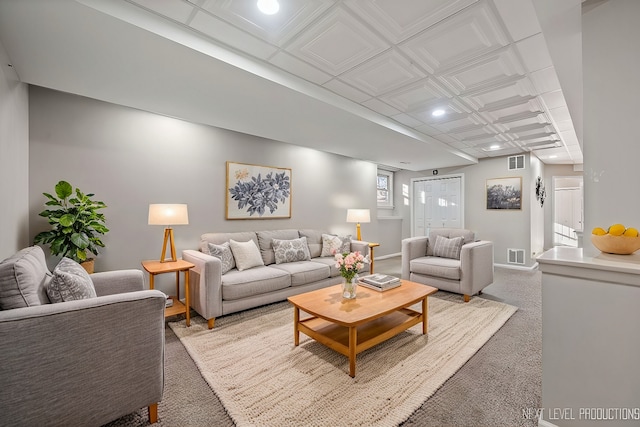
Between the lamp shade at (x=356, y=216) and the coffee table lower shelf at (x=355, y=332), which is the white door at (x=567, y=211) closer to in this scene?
the lamp shade at (x=356, y=216)

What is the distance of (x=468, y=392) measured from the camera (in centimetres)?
175

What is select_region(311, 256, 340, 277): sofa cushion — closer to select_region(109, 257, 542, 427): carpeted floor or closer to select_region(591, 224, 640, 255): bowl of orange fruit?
select_region(109, 257, 542, 427): carpeted floor

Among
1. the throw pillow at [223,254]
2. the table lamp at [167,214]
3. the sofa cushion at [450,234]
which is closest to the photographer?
the table lamp at [167,214]

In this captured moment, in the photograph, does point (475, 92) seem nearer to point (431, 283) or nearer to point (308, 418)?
point (431, 283)

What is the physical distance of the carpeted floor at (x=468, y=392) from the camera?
5.02 feet

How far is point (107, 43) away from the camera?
70.4 inches

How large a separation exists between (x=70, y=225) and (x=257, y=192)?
7.29 ft

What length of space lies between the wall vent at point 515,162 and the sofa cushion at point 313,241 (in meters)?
4.45

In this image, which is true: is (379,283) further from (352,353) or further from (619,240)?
(619,240)

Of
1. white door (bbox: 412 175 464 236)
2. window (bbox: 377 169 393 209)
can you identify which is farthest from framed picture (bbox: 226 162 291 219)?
white door (bbox: 412 175 464 236)

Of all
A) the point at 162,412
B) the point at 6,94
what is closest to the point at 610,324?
the point at 162,412

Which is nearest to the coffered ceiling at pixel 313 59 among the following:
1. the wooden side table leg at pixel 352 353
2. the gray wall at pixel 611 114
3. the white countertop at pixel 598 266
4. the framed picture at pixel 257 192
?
the gray wall at pixel 611 114

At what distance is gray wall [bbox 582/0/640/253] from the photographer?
1482mm

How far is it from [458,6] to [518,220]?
17.5 ft
